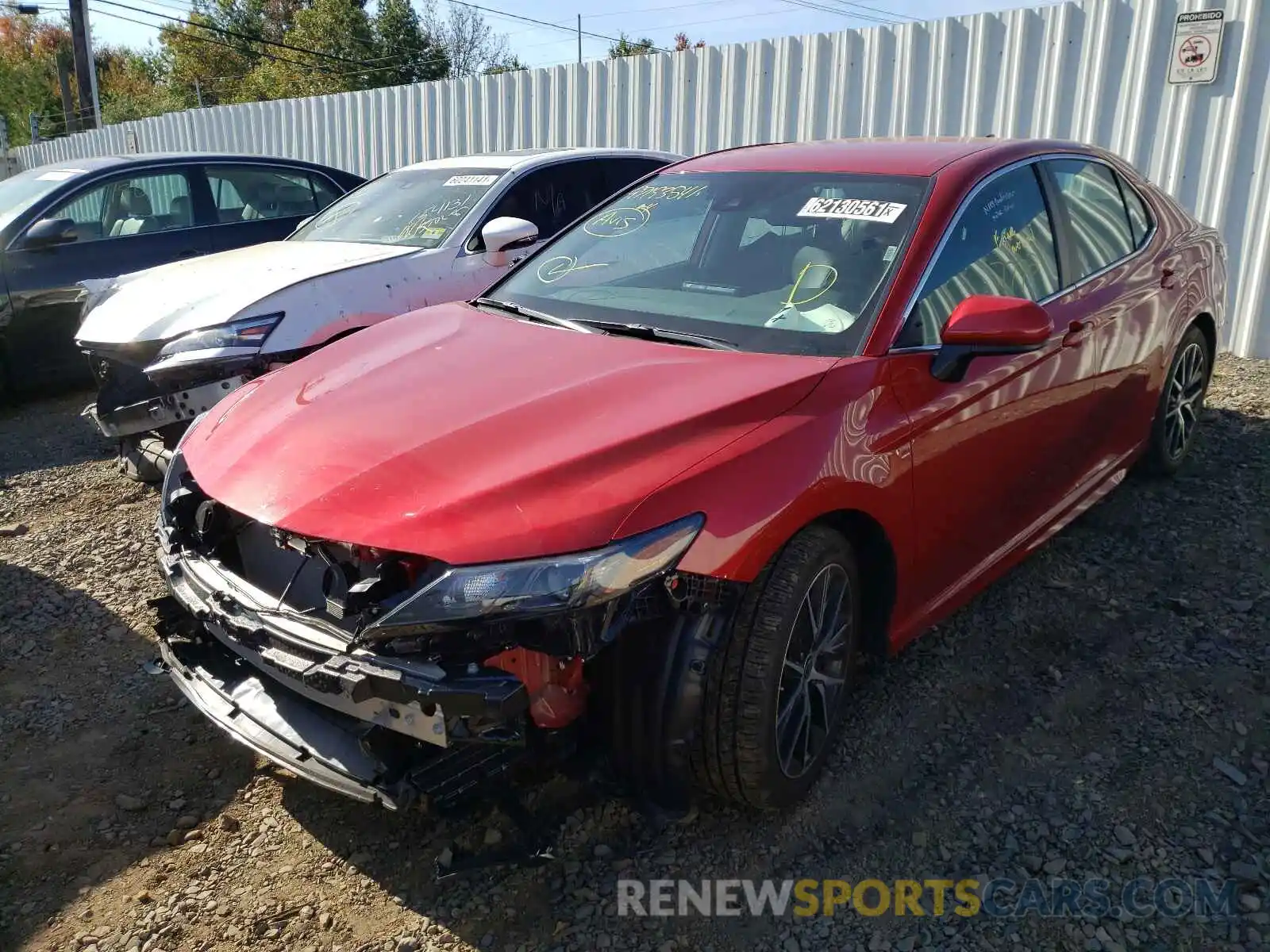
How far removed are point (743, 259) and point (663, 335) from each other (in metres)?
0.52

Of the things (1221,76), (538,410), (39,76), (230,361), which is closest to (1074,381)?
(538,410)

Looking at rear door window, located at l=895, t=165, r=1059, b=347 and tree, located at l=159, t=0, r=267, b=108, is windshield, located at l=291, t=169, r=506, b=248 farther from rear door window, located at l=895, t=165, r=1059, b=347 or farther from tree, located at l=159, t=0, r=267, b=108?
tree, located at l=159, t=0, r=267, b=108

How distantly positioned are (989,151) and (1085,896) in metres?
2.41

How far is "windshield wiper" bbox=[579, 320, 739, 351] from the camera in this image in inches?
113

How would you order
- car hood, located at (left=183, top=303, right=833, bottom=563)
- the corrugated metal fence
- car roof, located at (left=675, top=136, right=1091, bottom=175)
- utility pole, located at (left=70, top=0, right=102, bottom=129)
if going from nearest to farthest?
car hood, located at (left=183, top=303, right=833, bottom=563), car roof, located at (left=675, top=136, right=1091, bottom=175), the corrugated metal fence, utility pole, located at (left=70, top=0, right=102, bottom=129)

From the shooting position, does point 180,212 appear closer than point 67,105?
Yes

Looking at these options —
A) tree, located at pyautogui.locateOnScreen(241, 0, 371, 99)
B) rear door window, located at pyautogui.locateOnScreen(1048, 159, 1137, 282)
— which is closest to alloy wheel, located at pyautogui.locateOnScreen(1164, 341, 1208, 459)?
rear door window, located at pyautogui.locateOnScreen(1048, 159, 1137, 282)

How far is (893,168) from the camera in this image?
10.8 ft

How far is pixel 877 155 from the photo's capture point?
11.3ft

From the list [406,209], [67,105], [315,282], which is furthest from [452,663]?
[67,105]

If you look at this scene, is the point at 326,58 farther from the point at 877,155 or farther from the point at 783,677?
the point at 783,677

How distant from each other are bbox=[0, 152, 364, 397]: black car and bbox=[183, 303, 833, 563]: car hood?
4.66 m

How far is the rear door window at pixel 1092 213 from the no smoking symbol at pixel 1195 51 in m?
3.36

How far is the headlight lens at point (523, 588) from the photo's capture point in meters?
2.02
